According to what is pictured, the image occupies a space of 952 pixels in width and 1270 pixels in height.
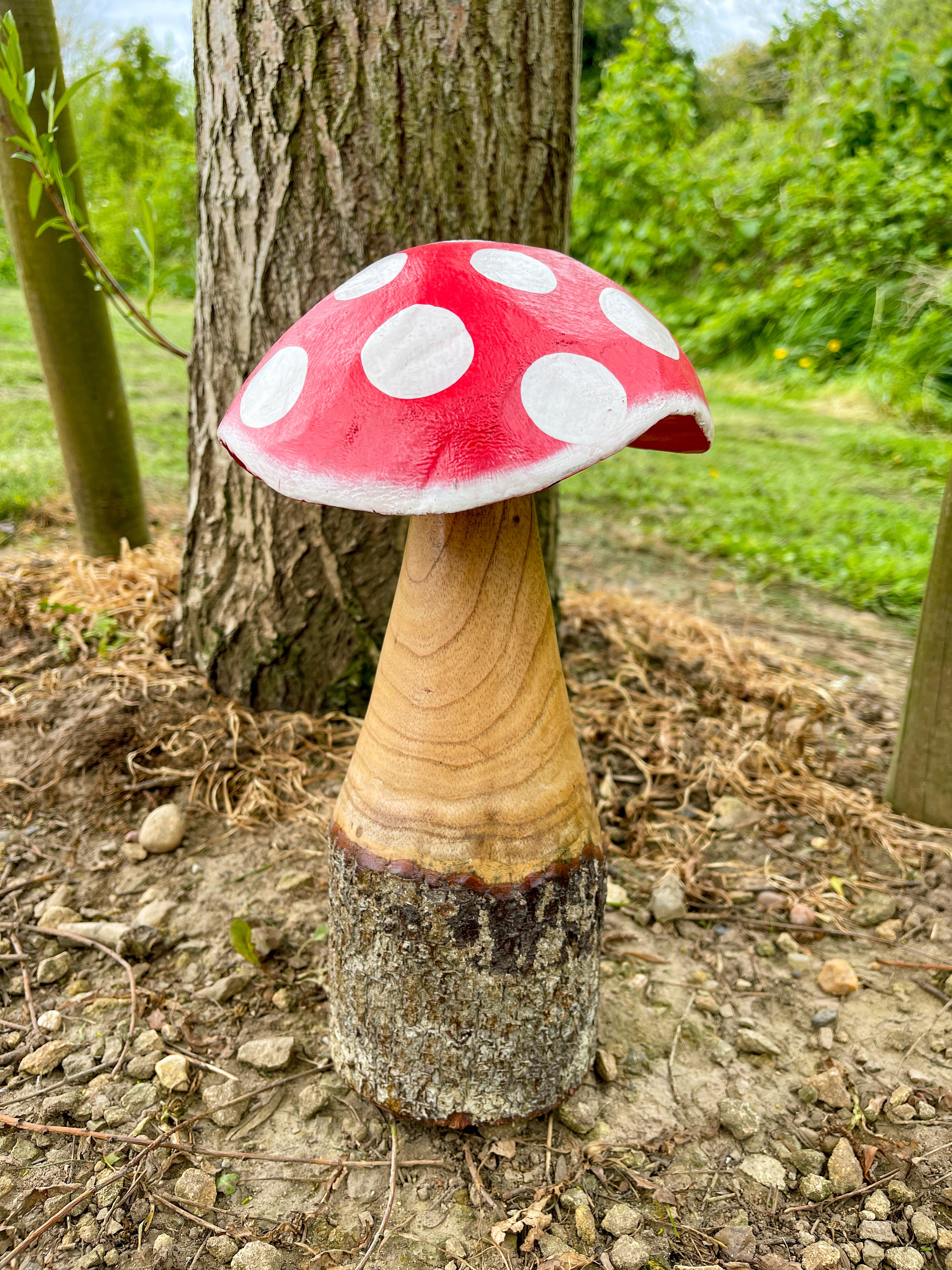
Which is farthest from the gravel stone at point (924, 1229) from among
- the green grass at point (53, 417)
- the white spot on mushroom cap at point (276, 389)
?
the green grass at point (53, 417)

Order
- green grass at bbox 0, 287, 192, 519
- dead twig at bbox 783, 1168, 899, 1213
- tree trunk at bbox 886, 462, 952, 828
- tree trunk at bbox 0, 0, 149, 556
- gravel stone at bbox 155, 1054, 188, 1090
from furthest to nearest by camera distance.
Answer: green grass at bbox 0, 287, 192, 519 < tree trunk at bbox 0, 0, 149, 556 < tree trunk at bbox 886, 462, 952, 828 < gravel stone at bbox 155, 1054, 188, 1090 < dead twig at bbox 783, 1168, 899, 1213

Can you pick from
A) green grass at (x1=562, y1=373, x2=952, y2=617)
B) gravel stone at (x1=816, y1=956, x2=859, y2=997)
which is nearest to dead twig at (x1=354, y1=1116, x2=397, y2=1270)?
gravel stone at (x1=816, y1=956, x2=859, y2=997)

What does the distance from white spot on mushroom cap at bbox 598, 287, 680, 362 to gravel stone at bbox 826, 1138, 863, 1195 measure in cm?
124

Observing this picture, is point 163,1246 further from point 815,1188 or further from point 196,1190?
point 815,1188

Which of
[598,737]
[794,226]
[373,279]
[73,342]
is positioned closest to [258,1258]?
[373,279]

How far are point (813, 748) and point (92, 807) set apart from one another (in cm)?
189

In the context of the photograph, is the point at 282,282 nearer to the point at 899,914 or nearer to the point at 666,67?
the point at 899,914

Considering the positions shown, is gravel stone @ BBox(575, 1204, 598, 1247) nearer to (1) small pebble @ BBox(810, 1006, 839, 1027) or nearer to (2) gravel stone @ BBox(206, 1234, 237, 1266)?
(2) gravel stone @ BBox(206, 1234, 237, 1266)

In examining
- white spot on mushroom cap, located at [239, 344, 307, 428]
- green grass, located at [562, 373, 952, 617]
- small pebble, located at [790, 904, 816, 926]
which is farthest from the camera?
green grass, located at [562, 373, 952, 617]

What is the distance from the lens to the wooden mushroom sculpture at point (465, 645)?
98cm

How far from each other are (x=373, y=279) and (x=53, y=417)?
288cm

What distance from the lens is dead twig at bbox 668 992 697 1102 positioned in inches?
57.6

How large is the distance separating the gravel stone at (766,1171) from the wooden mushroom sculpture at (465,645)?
0.93ft

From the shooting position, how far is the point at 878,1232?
1244 millimetres
